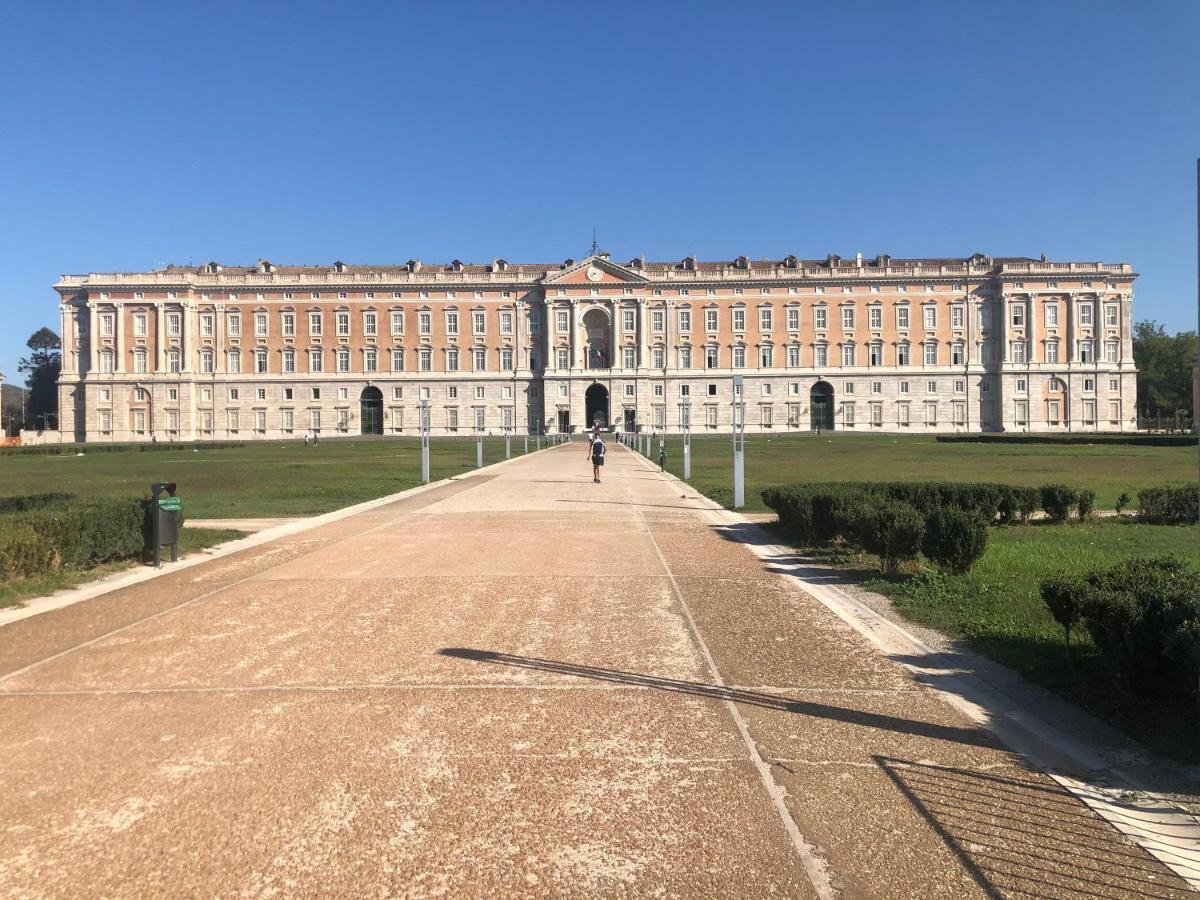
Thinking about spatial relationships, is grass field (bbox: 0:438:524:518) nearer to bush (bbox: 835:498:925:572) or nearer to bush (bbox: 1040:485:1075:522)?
bush (bbox: 835:498:925:572)

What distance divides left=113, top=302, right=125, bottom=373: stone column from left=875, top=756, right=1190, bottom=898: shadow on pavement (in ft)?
355

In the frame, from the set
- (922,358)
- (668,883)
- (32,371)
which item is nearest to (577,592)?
(668,883)

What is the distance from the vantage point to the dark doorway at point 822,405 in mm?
97625

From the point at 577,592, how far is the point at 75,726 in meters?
5.24

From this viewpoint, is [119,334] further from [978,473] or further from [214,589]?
[214,589]

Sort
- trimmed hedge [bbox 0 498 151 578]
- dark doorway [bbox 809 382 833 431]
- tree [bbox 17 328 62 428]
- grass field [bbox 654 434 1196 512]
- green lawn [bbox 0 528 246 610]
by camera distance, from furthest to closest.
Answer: tree [bbox 17 328 62 428] < dark doorway [bbox 809 382 833 431] < grass field [bbox 654 434 1196 512] < trimmed hedge [bbox 0 498 151 578] < green lawn [bbox 0 528 246 610]

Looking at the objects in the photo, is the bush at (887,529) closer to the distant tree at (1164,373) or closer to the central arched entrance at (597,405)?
the central arched entrance at (597,405)

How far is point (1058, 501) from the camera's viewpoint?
1572 centimetres

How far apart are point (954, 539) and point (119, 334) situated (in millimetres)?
105349

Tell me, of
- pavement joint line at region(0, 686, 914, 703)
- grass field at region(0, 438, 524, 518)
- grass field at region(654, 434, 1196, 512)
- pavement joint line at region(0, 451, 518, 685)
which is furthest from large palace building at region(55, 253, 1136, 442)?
pavement joint line at region(0, 686, 914, 703)

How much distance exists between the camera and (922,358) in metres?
96.8

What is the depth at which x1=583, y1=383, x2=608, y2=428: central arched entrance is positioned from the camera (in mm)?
98062

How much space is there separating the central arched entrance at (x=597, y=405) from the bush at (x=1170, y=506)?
82.0 m

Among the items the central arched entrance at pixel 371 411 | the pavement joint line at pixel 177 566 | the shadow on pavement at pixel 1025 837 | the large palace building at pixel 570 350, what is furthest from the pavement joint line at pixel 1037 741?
the central arched entrance at pixel 371 411
